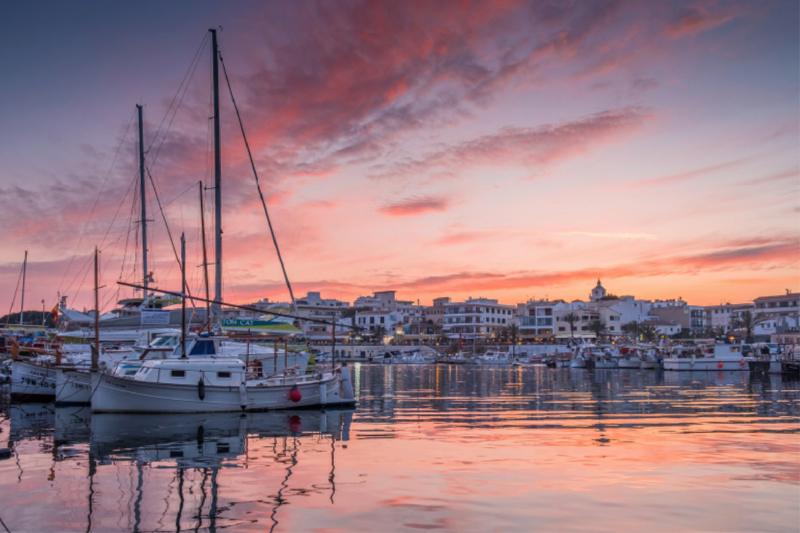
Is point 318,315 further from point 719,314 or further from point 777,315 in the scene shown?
point 719,314

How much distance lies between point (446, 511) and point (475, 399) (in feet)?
86.7

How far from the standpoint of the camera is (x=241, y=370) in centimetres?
2884

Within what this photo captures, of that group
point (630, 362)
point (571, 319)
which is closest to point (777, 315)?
point (571, 319)

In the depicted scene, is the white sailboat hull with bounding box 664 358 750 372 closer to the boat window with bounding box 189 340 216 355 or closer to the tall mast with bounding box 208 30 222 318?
the tall mast with bounding box 208 30 222 318

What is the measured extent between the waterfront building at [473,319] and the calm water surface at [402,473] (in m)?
132

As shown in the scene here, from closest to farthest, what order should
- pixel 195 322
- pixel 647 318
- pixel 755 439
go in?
1. pixel 755 439
2. pixel 195 322
3. pixel 647 318

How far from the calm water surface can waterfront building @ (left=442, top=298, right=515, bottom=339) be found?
132m

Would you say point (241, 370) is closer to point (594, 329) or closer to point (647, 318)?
point (594, 329)

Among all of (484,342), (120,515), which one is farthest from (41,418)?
(484,342)

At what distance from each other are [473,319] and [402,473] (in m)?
147

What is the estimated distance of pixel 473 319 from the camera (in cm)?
16075

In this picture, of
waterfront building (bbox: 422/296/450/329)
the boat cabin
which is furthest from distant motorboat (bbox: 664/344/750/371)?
waterfront building (bbox: 422/296/450/329)

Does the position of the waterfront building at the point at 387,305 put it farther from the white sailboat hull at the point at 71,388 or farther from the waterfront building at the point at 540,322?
the white sailboat hull at the point at 71,388

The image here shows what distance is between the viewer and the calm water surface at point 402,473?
11.1 m
